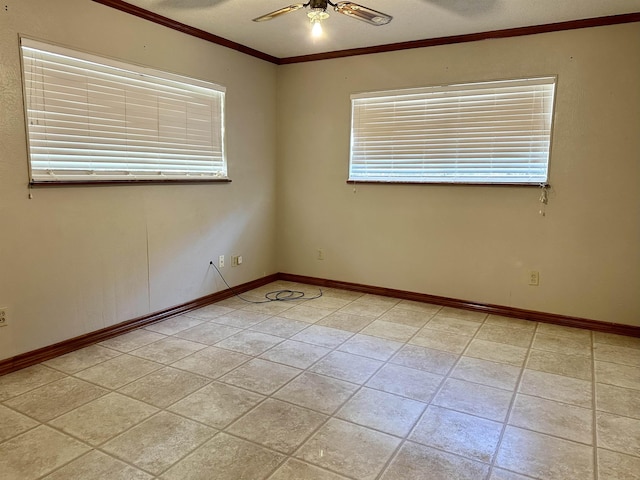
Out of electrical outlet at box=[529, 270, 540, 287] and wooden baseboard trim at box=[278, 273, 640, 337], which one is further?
electrical outlet at box=[529, 270, 540, 287]

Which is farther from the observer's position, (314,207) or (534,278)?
(314,207)

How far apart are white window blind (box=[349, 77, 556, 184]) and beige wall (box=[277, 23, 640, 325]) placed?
0.31ft

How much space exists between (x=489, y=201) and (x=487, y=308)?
975mm

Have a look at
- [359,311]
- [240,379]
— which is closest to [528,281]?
[359,311]

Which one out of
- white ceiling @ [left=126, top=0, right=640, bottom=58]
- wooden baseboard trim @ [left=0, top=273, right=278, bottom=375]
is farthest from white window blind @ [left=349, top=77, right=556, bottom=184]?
wooden baseboard trim @ [left=0, top=273, right=278, bottom=375]

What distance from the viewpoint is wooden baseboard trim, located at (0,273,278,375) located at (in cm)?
272

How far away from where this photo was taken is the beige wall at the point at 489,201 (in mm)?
3416

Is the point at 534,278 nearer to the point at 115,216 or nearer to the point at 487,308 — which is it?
the point at 487,308

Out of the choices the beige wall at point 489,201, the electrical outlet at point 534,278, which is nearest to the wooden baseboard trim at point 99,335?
the beige wall at point 489,201

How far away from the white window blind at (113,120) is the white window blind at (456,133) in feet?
4.93

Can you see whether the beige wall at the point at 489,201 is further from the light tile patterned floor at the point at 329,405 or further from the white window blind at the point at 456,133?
the light tile patterned floor at the point at 329,405

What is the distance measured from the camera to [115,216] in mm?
3232

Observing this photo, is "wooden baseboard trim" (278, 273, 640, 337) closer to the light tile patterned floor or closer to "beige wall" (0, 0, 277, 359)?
the light tile patterned floor

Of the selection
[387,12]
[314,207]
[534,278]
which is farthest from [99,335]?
[534,278]
